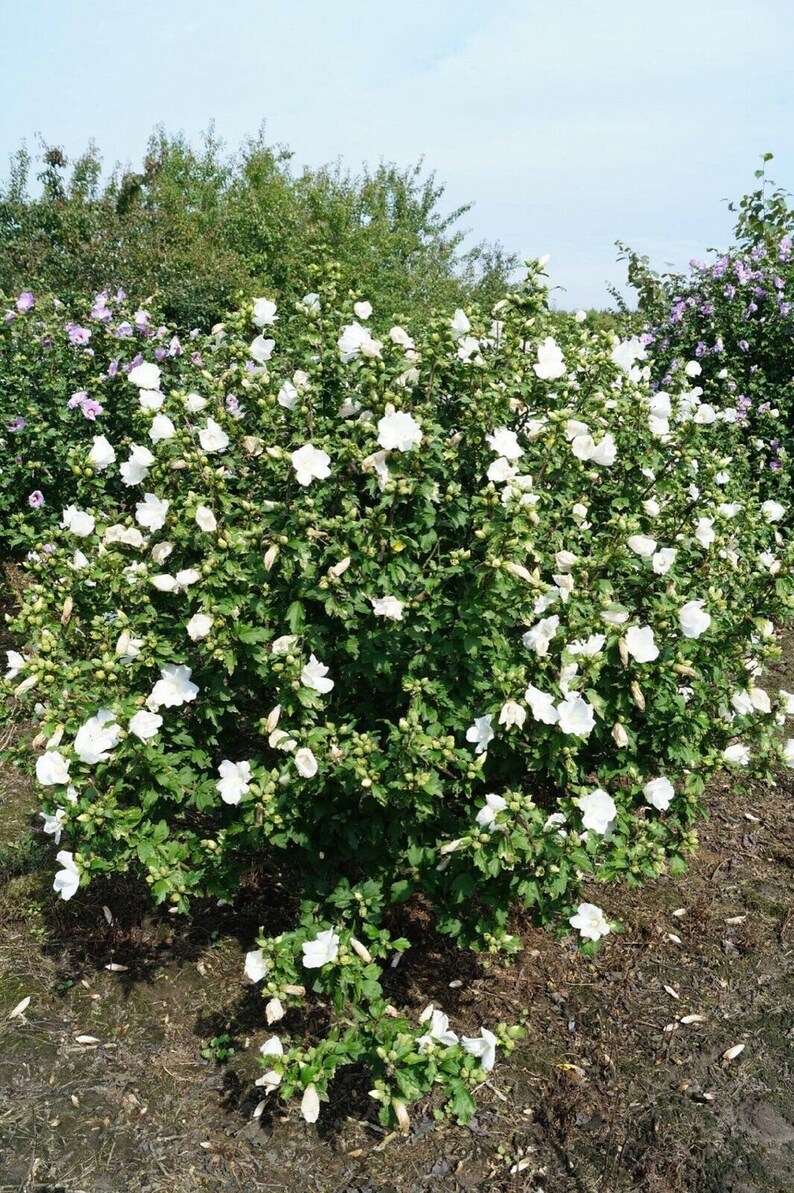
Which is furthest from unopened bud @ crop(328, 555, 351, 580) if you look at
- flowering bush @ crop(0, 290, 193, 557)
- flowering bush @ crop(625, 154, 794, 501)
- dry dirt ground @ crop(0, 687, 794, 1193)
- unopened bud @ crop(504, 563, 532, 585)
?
flowering bush @ crop(625, 154, 794, 501)

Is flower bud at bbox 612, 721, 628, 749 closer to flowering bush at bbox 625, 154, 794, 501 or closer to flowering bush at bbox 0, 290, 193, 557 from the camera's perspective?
flowering bush at bbox 0, 290, 193, 557

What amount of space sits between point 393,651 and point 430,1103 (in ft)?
4.75

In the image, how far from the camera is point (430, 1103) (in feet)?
9.26

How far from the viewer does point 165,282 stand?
9367 mm

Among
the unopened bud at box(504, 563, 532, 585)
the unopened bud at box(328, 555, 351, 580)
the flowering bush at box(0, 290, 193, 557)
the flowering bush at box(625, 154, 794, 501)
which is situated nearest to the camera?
the unopened bud at box(504, 563, 532, 585)

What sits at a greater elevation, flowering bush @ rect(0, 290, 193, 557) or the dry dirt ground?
flowering bush @ rect(0, 290, 193, 557)

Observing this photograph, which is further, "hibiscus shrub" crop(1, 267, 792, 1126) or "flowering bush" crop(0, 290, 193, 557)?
"flowering bush" crop(0, 290, 193, 557)

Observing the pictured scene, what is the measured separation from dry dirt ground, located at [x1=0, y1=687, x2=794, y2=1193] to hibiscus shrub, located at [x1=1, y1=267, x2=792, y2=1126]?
0.27 m


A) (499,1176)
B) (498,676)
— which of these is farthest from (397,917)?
(498,676)

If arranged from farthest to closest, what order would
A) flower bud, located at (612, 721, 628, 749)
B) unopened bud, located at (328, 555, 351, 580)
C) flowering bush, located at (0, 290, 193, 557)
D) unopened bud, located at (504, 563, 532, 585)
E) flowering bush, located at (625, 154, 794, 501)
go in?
flowering bush, located at (625, 154, 794, 501)
flowering bush, located at (0, 290, 193, 557)
flower bud, located at (612, 721, 628, 749)
unopened bud, located at (328, 555, 351, 580)
unopened bud, located at (504, 563, 532, 585)

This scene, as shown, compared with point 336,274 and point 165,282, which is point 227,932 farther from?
point 165,282

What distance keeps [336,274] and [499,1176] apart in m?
2.89

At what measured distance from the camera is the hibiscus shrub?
2.45 m

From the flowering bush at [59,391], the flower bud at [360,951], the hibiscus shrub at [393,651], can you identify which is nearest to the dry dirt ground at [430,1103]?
the hibiscus shrub at [393,651]
